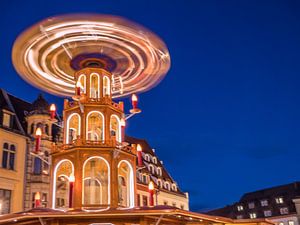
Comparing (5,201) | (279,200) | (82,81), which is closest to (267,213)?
(279,200)

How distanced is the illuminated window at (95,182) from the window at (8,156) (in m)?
11.2

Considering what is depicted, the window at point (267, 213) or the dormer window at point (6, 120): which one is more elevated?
the dormer window at point (6, 120)

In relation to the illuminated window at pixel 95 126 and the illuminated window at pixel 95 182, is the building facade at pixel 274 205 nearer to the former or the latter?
the illuminated window at pixel 95 182

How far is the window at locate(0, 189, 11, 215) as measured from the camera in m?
34.9

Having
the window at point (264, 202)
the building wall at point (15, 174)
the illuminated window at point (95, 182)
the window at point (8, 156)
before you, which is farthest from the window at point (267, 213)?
the illuminated window at point (95, 182)

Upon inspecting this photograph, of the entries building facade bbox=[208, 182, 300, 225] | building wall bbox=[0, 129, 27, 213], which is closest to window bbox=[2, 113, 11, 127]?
building wall bbox=[0, 129, 27, 213]

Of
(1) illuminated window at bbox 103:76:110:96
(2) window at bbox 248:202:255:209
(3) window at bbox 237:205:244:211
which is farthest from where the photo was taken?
(3) window at bbox 237:205:244:211

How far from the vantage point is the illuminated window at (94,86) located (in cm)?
2917

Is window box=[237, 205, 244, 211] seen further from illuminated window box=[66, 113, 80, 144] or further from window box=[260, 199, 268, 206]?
illuminated window box=[66, 113, 80, 144]

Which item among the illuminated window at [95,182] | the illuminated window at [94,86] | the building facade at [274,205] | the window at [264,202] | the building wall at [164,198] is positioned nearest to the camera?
the illuminated window at [95,182]

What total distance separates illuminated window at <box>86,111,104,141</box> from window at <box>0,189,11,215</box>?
37.6 ft

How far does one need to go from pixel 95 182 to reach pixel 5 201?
36.9 ft

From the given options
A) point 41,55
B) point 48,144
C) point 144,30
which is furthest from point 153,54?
point 48,144

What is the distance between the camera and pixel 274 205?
82.9 metres
